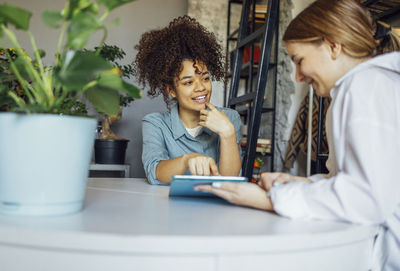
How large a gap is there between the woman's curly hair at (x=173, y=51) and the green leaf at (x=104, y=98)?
959 mm

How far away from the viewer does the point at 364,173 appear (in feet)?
2.05

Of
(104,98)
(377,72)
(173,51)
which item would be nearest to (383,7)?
(173,51)

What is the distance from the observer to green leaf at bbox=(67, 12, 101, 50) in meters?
0.56

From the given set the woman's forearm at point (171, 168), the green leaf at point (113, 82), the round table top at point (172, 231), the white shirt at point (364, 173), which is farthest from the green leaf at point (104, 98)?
the woman's forearm at point (171, 168)

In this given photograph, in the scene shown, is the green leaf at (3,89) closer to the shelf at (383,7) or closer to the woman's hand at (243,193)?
the woman's hand at (243,193)

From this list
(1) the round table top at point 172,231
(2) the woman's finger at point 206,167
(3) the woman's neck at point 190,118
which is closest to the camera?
A: (1) the round table top at point 172,231

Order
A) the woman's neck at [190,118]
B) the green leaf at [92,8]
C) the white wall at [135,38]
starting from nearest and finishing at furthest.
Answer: the green leaf at [92,8]
the woman's neck at [190,118]
the white wall at [135,38]

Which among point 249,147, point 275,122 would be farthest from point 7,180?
point 275,122

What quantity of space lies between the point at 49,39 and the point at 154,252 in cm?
306

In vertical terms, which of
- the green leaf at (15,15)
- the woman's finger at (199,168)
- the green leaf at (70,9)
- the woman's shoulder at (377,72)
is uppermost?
the green leaf at (70,9)

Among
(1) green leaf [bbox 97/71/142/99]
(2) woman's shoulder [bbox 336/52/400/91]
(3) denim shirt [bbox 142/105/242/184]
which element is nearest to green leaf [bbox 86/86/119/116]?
(1) green leaf [bbox 97/71/142/99]

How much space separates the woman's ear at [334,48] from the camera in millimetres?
831

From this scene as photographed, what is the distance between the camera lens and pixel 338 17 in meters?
0.82

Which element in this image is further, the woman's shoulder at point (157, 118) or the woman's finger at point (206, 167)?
the woman's shoulder at point (157, 118)
